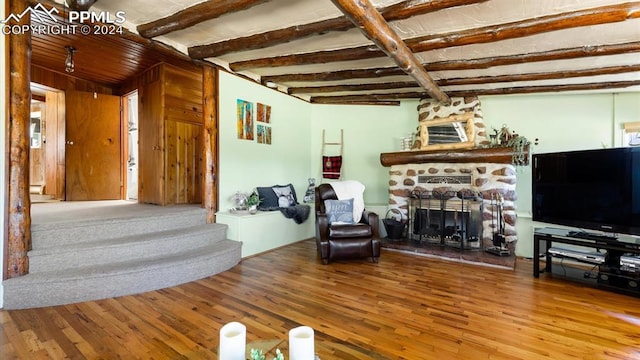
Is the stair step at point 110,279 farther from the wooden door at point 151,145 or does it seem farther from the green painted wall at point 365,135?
the green painted wall at point 365,135

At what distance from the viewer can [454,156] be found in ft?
14.5

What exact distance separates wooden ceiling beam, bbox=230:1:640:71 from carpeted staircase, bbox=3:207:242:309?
2.43 meters

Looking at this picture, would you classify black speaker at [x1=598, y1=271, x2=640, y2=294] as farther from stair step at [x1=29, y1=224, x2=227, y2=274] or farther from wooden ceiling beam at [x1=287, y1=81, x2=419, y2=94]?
stair step at [x1=29, y1=224, x2=227, y2=274]

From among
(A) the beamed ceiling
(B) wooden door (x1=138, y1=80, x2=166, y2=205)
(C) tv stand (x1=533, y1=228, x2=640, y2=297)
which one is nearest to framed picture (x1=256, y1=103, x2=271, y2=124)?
(A) the beamed ceiling

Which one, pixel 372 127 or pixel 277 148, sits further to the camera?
pixel 372 127

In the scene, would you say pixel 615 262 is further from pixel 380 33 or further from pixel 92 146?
pixel 92 146

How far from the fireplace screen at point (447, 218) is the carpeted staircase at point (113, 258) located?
2794 mm

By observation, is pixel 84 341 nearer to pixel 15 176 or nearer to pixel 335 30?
pixel 15 176

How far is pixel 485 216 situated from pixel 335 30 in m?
3.32

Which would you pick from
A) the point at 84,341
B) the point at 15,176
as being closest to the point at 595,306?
the point at 84,341

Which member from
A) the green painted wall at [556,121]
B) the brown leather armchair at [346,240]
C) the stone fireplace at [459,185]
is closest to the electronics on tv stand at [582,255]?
the stone fireplace at [459,185]

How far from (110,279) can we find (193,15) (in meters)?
2.51

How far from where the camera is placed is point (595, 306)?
259 centimetres

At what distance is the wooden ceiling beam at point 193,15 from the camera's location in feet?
7.97
